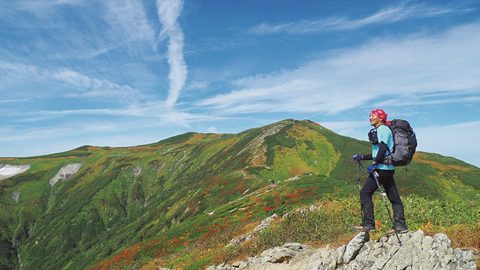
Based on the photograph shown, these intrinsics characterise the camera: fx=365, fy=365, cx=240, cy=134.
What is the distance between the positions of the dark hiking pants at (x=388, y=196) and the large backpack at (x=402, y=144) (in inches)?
21.8

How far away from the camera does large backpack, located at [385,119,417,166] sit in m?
12.2

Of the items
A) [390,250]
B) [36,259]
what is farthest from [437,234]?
[36,259]

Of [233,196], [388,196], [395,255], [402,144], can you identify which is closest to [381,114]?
[402,144]

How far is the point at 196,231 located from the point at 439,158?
114m

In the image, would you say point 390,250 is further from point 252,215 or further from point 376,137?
point 252,215

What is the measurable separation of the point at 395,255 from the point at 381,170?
3162 millimetres

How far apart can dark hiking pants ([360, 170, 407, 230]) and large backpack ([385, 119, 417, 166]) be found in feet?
1.81

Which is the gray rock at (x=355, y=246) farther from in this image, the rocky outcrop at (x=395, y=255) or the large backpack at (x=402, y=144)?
the large backpack at (x=402, y=144)

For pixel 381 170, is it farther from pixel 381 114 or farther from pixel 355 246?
pixel 355 246

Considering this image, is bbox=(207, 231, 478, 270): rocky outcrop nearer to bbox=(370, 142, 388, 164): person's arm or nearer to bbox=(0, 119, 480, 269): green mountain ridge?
bbox=(370, 142, 388, 164): person's arm

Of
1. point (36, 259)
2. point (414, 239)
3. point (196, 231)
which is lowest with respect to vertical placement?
point (36, 259)

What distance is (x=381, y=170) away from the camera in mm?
12703

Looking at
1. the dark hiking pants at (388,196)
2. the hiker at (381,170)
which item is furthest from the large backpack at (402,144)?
the dark hiking pants at (388,196)

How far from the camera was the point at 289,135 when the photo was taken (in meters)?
152
